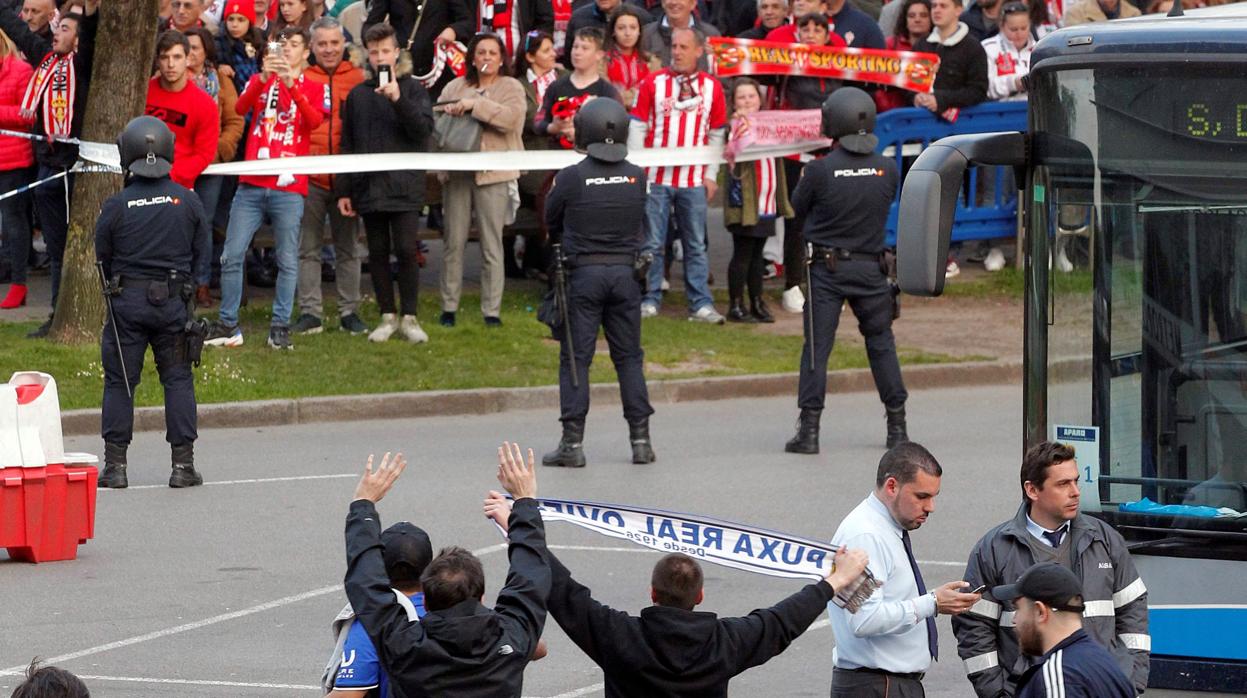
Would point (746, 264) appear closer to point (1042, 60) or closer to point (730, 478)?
point (730, 478)

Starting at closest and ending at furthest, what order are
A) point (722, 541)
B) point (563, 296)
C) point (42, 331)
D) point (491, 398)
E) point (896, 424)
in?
point (722, 541)
point (563, 296)
point (896, 424)
point (491, 398)
point (42, 331)

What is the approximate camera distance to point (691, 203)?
57.7 feet

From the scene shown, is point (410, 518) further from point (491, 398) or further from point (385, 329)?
point (385, 329)

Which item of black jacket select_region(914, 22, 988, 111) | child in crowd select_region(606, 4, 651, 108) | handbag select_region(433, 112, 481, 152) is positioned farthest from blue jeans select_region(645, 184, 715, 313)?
black jacket select_region(914, 22, 988, 111)

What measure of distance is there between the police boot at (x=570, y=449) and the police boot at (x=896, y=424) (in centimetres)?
212

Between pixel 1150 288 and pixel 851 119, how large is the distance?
20.4 feet

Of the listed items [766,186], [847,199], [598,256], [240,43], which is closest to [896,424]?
[847,199]

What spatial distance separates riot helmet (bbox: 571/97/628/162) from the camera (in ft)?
41.7

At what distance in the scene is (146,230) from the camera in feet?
38.6

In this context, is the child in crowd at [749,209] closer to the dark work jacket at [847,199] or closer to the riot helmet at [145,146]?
the dark work jacket at [847,199]

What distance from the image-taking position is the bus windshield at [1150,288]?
22.4ft

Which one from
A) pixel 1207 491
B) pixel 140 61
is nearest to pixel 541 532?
pixel 1207 491

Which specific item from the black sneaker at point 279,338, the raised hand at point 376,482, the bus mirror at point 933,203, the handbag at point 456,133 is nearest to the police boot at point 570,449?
the black sneaker at point 279,338

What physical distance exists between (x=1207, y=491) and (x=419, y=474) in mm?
6650
